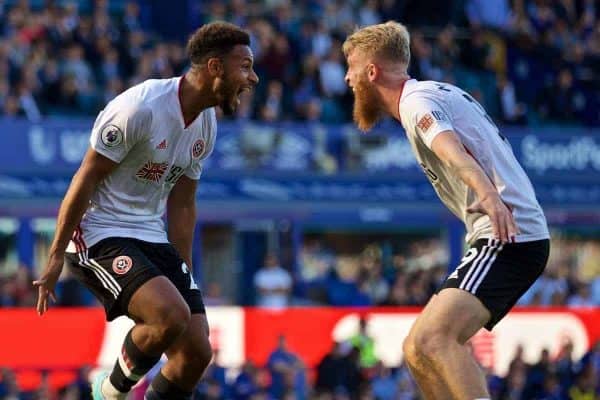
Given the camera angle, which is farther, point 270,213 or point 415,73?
point 415,73

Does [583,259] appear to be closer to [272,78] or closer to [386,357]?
[272,78]

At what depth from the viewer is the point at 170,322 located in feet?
25.5

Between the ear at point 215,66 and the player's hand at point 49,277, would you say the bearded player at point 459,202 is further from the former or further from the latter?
the player's hand at point 49,277

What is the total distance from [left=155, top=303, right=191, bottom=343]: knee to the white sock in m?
0.48

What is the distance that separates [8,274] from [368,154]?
577cm

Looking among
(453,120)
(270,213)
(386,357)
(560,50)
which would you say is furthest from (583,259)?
(453,120)

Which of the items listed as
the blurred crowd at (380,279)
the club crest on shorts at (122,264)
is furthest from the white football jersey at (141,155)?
the blurred crowd at (380,279)

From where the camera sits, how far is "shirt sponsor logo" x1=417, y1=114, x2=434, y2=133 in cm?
748

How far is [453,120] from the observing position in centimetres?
764

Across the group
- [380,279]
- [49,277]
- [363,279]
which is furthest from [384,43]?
[380,279]

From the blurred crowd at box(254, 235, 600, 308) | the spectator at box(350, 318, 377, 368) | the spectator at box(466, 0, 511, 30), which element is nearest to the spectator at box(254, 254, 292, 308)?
the blurred crowd at box(254, 235, 600, 308)

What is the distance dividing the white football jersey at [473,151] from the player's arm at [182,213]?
147cm

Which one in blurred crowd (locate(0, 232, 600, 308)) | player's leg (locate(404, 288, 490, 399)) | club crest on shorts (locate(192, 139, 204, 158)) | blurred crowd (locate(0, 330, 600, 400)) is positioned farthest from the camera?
blurred crowd (locate(0, 232, 600, 308))

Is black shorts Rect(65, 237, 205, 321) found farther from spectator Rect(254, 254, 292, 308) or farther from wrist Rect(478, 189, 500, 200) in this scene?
spectator Rect(254, 254, 292, 308)
